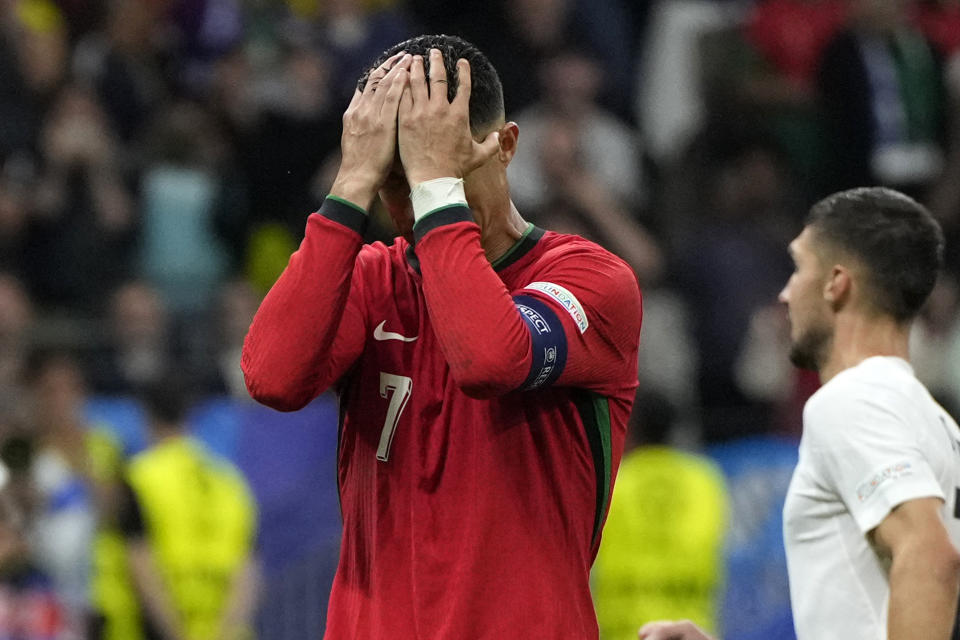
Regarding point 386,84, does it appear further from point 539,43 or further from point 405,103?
point 539,43

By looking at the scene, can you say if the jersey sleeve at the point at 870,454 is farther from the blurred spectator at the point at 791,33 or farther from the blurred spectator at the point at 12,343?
the blurred spectator at the point at 791,33

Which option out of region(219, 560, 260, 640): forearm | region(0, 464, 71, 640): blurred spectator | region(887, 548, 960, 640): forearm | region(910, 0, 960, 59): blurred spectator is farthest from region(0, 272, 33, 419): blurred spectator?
region(910, 0, 960, 59): blurred spectator

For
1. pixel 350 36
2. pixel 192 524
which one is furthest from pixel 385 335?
pixel 350 36

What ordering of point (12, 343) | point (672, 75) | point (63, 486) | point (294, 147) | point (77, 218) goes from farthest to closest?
1. point (672, 75)
2. point (294, 147)
3. point (77, 218)
4. point (12, 343)
5. point (63, 486)

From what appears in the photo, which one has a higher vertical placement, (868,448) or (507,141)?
(507,141)

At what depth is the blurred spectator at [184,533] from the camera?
26.2ft

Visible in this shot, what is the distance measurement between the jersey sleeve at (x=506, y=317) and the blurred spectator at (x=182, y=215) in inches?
259

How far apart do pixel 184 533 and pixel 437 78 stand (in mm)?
5384

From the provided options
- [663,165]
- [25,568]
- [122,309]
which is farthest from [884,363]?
[663,165]

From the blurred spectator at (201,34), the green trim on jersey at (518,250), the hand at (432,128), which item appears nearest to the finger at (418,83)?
the hand at (432,128)

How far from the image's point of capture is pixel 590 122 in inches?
391

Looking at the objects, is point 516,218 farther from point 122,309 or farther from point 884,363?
point 122,309

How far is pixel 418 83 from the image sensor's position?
10.6 ft

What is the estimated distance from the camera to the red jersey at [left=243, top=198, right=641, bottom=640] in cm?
314
